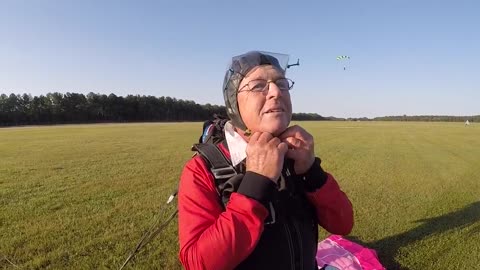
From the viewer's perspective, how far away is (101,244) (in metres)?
6.48

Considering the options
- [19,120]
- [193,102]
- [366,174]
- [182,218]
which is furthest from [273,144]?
[193,102]

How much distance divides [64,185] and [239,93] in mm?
11178

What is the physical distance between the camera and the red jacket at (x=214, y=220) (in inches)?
68.9

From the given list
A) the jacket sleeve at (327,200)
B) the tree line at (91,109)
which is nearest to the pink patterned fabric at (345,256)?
the jacket sleeve at (327,200)

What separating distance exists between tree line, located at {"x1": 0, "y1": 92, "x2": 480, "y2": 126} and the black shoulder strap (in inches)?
3189

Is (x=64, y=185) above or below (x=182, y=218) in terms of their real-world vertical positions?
below

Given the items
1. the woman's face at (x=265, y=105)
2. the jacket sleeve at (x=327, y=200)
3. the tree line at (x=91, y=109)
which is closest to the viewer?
the woman's face at (x=265, y=105)

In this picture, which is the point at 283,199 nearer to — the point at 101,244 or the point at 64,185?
the point at 101,244

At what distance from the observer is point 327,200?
2182mm

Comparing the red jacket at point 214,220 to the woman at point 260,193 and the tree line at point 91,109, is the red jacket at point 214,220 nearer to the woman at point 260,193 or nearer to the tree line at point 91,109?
the woman at point 260,193

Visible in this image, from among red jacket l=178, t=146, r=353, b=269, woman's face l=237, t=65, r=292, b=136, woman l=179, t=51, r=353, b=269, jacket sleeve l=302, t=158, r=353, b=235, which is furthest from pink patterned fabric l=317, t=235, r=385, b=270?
woman's face l=237, t=65, r=292, b=136

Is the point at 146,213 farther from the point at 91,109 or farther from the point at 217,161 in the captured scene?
the point at 91,109

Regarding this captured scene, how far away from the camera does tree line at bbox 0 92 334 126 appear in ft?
299

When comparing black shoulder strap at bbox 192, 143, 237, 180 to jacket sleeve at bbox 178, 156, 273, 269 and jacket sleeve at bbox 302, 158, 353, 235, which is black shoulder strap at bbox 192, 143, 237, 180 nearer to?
jacket sleeve at bbox 178, 156, 273, 269
